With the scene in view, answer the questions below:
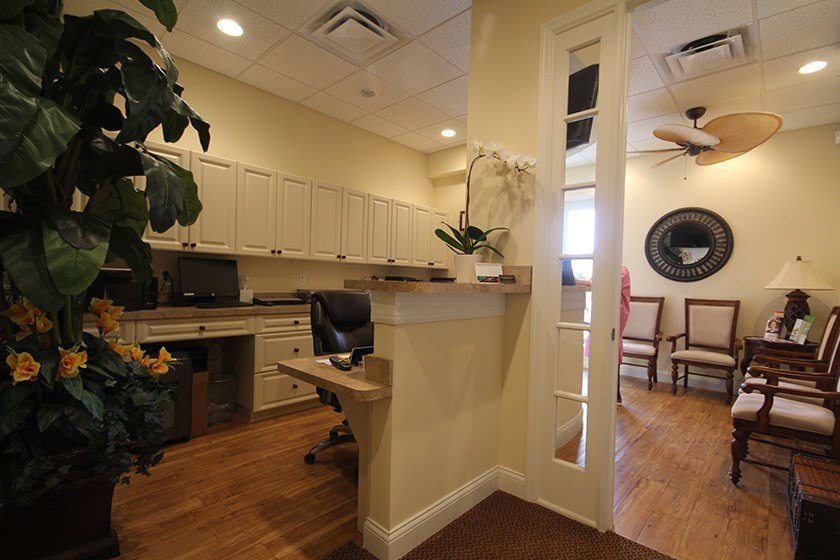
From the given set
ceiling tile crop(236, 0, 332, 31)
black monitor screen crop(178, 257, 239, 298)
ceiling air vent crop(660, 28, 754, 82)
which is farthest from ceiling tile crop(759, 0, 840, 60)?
black monitor screen crop(178, 257, 239, 298)

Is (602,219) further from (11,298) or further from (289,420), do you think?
(289,420)

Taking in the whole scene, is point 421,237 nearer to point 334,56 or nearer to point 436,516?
point 334,56

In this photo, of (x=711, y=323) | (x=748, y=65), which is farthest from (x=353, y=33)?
(x=711, y=323)

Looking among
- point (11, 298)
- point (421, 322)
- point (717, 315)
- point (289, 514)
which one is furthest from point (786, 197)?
point (11, 298)

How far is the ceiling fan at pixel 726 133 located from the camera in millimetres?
2701

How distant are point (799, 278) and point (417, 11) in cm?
423

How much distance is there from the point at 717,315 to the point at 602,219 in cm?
357

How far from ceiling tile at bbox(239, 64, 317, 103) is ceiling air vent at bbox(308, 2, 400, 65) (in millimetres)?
694

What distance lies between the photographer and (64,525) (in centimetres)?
145

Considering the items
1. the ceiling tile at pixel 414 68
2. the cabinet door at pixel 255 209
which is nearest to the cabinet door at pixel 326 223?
the cabinet door at pixel 255 209

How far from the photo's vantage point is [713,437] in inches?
121

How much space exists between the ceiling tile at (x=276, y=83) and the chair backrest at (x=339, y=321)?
2174mm

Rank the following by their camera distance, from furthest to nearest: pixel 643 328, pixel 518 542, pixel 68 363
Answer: pixel 643 328, pixel 518 542, pixel 68 363

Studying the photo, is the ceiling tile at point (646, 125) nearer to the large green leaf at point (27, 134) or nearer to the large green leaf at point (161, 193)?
the large green leaf at point (161, 193)
